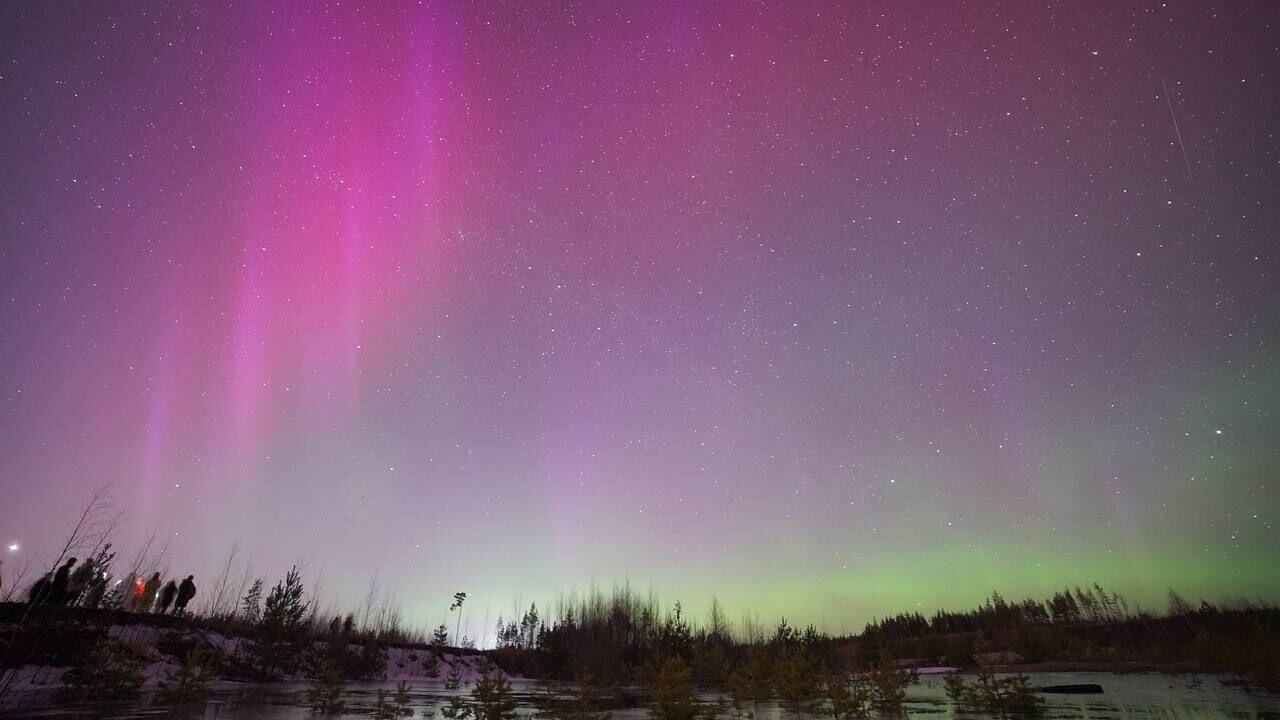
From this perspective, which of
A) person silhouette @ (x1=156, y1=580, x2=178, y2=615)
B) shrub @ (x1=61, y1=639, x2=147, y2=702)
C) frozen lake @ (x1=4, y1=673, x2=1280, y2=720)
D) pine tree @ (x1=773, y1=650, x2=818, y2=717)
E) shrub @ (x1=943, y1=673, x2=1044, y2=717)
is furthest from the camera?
person silhouette @ (x1=156, y1=580, x2=178, y2=615)

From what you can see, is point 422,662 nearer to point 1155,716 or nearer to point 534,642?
point 534,642

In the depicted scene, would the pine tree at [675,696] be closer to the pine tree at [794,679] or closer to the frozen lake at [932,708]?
the frozen lake at [932,708]

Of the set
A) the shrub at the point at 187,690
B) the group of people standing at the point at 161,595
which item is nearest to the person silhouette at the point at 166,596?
the group of people standing at the point at 161,595

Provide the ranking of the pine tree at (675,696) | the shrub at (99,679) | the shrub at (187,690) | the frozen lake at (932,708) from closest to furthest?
the pine tree at (675,696) → the frozen lake at (932,708) → the shrub at (187,690) → the shrub at (99,679)

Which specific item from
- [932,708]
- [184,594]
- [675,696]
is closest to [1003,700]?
[932,708]

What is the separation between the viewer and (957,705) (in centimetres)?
1772

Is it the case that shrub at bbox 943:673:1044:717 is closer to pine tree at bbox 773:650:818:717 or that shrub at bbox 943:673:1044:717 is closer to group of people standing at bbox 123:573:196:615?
pine tree at bbox 773:650:818:717

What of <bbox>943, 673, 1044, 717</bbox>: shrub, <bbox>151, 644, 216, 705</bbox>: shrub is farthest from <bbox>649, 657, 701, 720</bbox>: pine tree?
<bbox>151, 644, 216, 705</bbox>: shrub

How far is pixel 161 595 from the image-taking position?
32.1 meters

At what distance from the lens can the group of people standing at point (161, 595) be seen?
104 feet

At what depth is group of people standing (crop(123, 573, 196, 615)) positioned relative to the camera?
104ft

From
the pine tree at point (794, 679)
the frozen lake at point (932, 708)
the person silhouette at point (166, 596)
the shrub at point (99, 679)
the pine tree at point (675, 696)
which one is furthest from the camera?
the person silhouette at point (166, 596)

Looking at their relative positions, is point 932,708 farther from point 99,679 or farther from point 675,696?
point 99,679

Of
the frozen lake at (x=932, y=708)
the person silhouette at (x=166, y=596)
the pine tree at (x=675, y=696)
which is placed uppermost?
the person silhouette at (x=166, y=596)
